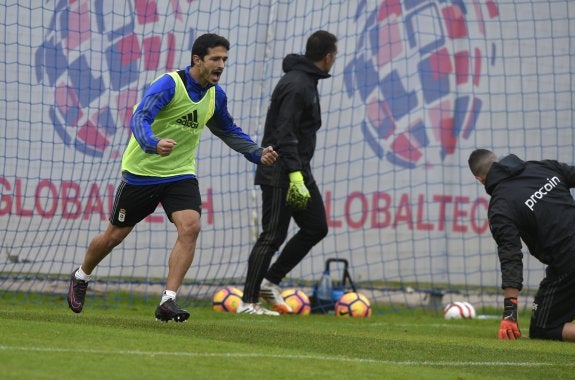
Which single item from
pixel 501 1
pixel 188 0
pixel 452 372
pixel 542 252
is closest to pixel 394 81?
pixel 501 1

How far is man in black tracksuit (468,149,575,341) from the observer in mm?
8234

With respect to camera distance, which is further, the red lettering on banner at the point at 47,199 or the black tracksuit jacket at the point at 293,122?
the red lettering on banner at the point at 47,199

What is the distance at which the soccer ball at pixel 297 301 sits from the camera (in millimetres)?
11148

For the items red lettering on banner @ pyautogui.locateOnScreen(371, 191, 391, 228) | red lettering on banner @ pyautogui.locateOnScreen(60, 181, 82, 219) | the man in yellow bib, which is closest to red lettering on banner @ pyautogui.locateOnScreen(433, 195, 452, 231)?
red lettering on banner @ pyautogui.locateOnScreen(371, 191, 391, 228)

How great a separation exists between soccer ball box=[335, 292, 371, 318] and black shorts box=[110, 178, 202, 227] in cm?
330

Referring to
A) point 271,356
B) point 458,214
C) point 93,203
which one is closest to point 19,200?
point 93,203

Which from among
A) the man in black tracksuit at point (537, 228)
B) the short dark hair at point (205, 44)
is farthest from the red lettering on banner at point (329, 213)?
the short dark hair at point (205, 44)

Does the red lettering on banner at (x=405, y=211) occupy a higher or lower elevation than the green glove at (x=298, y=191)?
lower

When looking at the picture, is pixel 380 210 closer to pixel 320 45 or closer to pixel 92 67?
pixel 320 45

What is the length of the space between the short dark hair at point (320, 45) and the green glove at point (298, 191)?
3.75 ft

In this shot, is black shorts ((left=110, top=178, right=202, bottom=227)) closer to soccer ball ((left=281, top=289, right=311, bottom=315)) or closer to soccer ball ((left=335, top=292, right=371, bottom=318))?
soccer ball ((left=281, top=289, right=311, bottom=315))

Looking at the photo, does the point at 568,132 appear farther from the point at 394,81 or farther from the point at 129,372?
the point at 129,372

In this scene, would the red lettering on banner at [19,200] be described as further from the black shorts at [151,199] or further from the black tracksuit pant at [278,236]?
the black shorts at [151,199]

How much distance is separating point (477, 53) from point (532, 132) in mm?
1106
